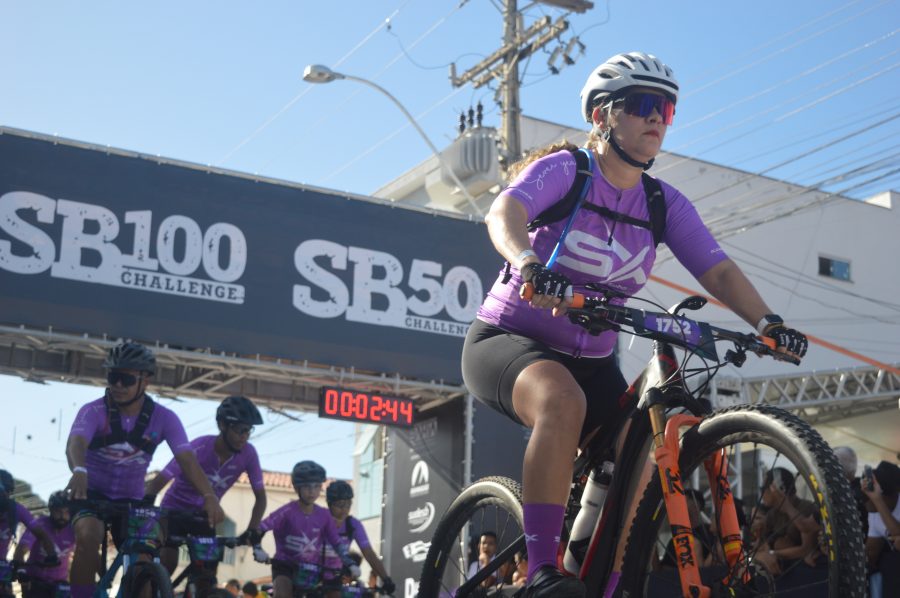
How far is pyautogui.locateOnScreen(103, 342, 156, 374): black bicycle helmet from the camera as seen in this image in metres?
7.99

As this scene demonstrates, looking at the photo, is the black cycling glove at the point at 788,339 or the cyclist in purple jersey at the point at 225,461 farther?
the cyclist in purple jersey at the point at 225,461

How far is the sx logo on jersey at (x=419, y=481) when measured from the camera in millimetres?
20422

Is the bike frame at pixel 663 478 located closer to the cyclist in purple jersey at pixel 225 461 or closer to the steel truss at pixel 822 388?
the cyclist in purple jersey at pixel 225 461

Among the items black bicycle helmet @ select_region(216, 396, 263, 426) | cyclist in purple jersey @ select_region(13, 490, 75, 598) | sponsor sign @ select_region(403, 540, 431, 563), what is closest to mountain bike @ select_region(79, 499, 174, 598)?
black bicycle helmet @ select_region(216, 396, 263, 426)

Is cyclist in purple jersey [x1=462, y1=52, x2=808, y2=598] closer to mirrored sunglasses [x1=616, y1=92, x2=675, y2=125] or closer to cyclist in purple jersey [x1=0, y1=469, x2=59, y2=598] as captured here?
mirrored sunglasses [x1=616, y1=92, x2=675, y2=125]

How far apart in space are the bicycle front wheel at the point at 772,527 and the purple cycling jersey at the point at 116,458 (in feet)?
16.0

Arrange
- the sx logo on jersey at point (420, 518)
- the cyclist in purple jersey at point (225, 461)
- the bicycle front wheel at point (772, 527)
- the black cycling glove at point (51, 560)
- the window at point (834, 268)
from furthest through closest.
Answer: the window at point (834, 268) → the sx logo on jersey at point (420, 518) → the black cycling glove at point (51, 560) → the cyclist in purple jersey at point (225, 461) → the bicycle front wheel at point (772, 527)

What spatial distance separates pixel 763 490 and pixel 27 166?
15.1m

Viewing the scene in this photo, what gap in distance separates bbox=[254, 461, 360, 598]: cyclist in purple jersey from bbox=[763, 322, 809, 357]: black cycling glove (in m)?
8.66

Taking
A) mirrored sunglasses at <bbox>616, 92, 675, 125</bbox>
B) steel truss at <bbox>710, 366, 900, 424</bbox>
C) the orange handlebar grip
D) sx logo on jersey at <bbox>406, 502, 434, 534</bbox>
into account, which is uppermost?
steel truss at <bbox>710, 366, 900, 424</bbox>

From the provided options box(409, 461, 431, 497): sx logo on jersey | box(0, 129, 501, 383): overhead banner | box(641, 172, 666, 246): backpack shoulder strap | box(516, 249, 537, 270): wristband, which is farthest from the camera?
box(409, 461, 431, 497): sx logo on jersey

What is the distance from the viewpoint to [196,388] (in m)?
19.6

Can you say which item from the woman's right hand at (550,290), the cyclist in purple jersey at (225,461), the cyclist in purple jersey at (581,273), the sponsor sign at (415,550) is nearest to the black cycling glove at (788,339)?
the cyclist in purple jersey at (581,273)

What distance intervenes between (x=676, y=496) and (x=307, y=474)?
9.20m
